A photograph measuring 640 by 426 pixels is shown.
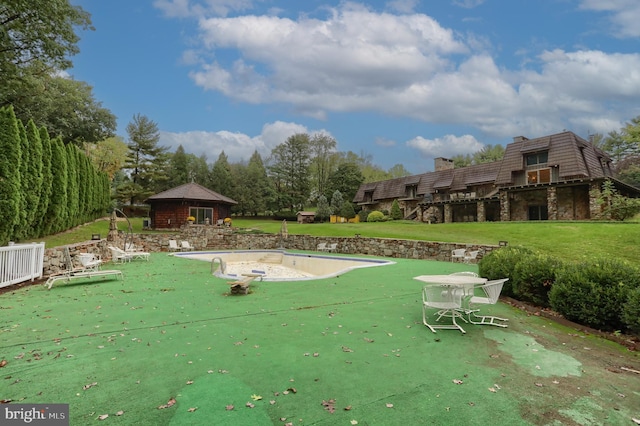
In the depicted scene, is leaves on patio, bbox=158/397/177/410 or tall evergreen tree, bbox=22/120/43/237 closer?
leaves on patio, bbox=158/397/177/410

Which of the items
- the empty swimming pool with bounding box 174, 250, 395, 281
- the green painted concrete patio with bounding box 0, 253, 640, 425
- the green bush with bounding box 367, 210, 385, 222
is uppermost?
the green bush with bounding box 367, 210, 385, 222

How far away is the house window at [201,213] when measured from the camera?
2820cm

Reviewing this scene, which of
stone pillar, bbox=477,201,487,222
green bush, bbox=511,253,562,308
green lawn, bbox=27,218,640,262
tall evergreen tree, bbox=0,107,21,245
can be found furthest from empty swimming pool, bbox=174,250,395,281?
stone pillar, bbox=477,201,487,222

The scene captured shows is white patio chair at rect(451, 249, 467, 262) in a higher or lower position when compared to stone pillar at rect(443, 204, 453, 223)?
lower

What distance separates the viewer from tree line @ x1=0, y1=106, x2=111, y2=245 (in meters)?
11.6

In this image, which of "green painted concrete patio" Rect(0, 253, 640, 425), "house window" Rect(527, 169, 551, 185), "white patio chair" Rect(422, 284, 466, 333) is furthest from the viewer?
"house window" Rect(527, 169, 551, 185)

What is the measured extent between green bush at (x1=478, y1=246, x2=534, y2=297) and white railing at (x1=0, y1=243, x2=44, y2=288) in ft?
37.0

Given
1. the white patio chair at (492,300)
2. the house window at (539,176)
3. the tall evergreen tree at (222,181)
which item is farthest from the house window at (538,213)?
the tall evergreen tree at (222,181)

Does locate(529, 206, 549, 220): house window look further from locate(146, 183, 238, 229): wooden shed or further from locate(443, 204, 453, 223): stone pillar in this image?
locate(146, 183, 238, 229): wooden shed

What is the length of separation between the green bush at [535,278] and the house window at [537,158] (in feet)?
73.0

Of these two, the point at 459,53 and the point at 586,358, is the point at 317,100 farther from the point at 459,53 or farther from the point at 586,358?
the point at 586,358

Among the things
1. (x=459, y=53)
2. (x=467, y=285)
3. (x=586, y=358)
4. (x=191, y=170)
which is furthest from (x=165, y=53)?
(x=191, y=170)

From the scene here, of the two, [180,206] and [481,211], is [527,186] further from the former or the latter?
[180,206]

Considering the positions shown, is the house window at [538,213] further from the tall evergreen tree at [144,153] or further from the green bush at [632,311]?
the tall evergreen tree at [144,153]
